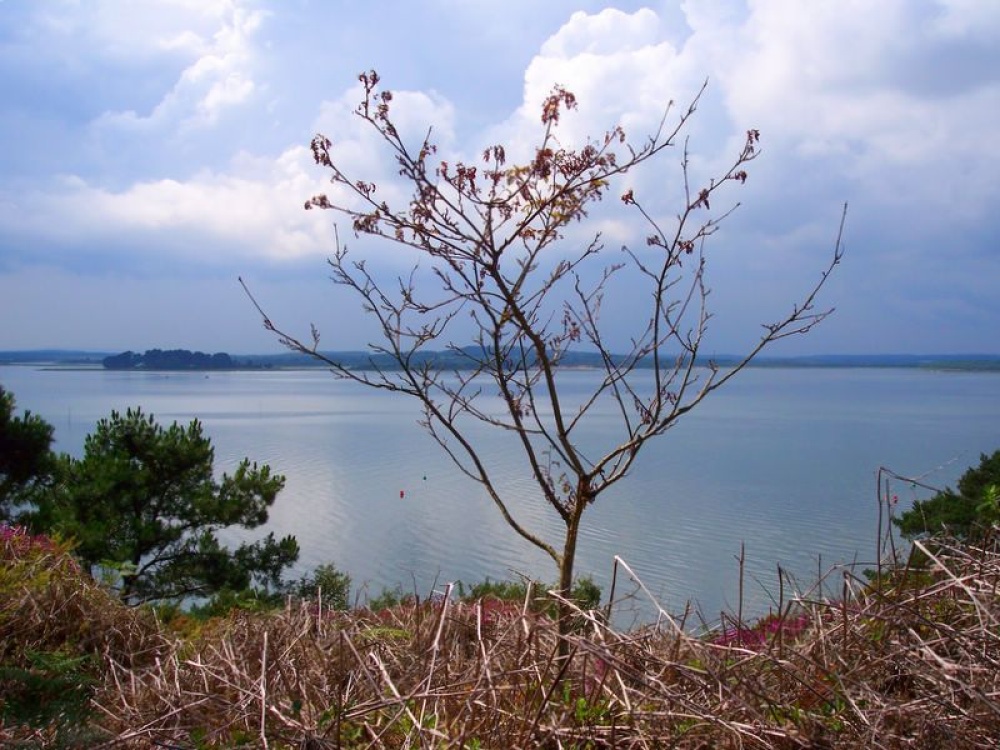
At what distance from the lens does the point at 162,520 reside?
13.2m

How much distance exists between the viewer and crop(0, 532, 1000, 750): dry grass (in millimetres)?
1612

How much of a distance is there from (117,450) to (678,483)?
2151 centimetres

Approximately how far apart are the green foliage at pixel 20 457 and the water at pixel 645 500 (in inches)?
217

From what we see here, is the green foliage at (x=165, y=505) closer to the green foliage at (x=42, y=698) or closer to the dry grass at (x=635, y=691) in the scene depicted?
the green foliage at (x=42, y=698)

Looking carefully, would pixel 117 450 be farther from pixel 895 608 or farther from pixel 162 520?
pixel 895 608

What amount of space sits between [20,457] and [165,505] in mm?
2190

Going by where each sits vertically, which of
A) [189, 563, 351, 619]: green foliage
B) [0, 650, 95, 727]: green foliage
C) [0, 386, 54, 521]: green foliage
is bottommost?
[189, 563, 351, 619]: green foliage

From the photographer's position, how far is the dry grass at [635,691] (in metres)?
1.61

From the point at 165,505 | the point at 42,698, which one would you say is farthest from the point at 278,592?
the point at 42,698

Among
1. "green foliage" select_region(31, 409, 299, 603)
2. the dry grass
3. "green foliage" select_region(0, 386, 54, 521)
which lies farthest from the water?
"green foliage" select_region(0, 386, 54, 521)

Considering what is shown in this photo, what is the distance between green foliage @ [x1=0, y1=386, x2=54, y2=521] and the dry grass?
11986mm

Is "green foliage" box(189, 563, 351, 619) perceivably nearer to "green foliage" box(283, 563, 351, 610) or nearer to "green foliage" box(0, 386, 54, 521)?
"green foliage" box(283, 563, 351, 610)

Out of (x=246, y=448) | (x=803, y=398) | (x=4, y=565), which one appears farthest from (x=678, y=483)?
(x=803, y=398)

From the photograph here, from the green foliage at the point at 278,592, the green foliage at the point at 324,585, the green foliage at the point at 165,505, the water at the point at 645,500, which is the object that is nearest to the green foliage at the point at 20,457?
the green foliage at the point at 165,505
